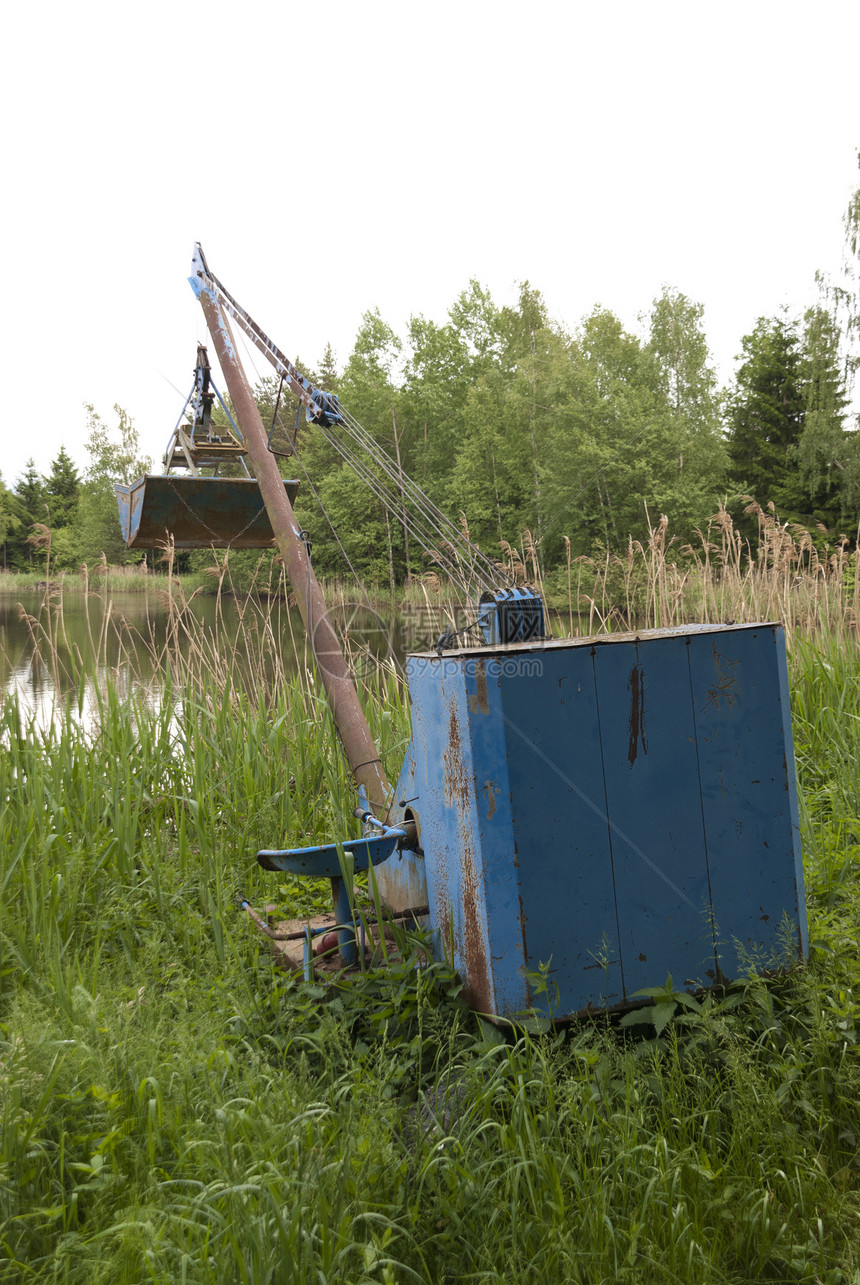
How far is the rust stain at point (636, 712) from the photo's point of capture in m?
1.92

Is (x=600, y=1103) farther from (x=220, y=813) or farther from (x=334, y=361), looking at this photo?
(x=334, y=361)

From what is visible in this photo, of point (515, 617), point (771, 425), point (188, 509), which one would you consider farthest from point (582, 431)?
point (515, 617)

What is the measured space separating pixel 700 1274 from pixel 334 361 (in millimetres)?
57069

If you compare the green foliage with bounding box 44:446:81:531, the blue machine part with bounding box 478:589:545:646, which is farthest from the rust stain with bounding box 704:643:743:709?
the green foliage with bounding box 44:446:81:531

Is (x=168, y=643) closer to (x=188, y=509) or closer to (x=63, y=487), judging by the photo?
(x=188, y=509)

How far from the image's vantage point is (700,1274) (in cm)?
137

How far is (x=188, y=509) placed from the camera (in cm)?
621

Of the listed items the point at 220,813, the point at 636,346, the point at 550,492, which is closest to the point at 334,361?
the point at 636,346

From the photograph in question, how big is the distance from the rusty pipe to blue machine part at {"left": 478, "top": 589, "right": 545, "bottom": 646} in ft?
3.16

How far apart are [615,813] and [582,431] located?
27382mm

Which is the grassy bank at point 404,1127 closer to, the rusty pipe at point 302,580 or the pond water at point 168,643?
the rusty pipe at point 302,580

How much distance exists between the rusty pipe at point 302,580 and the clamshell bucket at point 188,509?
1703 mm

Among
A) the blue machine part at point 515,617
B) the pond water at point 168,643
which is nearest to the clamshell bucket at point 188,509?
the pond water at point 168,643

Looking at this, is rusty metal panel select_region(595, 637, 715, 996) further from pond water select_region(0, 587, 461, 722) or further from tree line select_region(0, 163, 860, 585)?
tree line select_region(0, 163, 860, 585)
